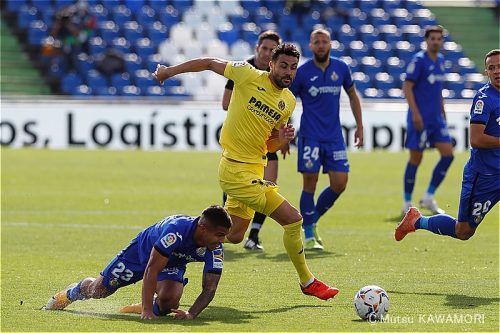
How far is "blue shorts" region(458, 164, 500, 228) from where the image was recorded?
9.58 meters

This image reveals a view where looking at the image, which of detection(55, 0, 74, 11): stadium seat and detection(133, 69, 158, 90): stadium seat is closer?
detection(133, 69, 158, 90): stadium seat

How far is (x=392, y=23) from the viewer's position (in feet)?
121

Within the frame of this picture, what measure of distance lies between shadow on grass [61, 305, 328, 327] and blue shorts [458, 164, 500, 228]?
6.07 ft

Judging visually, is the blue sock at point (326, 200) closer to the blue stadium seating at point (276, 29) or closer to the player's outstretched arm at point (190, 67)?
the player's outstretched arm at point (190, 67)

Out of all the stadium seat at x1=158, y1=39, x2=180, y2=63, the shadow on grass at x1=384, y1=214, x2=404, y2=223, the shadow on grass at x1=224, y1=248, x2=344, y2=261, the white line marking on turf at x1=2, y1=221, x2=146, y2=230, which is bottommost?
the shadow on grass at x1=384, y1=214, x2=404, y2=223

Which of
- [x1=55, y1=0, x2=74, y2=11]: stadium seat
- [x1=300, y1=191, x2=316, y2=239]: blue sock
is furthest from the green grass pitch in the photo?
[x1=55, y1=0, x2=74, y2=11]: stadium seat

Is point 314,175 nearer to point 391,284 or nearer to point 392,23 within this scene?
point 391,284

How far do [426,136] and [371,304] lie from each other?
313 inches

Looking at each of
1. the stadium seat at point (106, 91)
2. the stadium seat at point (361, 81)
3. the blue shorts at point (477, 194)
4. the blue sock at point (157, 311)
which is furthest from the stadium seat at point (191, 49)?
the blue sock at point (157, 311)

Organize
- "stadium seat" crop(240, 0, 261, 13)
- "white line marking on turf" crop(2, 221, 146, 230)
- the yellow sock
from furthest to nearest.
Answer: "stadium seat" crop(240, 0, 261, 13)
"white line marking on turf" crop(2, 221, 146, 230)
the yellow sock

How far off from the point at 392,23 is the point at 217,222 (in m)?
30.0

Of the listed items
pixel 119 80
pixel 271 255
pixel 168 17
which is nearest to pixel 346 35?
pixel 168 17

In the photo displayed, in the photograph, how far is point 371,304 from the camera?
8031 mm

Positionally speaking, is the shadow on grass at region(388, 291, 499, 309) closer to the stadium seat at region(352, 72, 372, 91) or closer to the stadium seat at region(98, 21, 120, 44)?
the stadium seat at region(352, 72, 372, 91)
